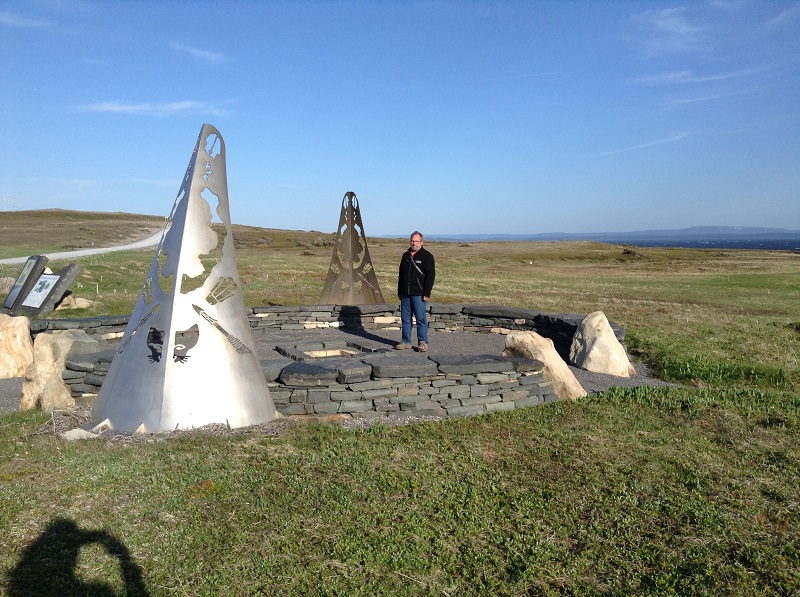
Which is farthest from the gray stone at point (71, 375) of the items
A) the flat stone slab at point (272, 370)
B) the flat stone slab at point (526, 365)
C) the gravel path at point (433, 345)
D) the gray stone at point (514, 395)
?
the flat stone slab at point (526, 365)

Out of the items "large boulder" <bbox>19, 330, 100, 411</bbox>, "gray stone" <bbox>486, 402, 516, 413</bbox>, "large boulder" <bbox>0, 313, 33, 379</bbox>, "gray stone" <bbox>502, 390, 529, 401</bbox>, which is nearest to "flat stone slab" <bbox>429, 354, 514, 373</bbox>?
"gray stone" <bbox>502, 390, 529, 401</bbox>

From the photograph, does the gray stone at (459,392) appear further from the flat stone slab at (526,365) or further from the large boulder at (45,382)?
the large boulder at (45,382)

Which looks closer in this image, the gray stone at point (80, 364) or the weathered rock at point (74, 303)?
the gray stone at point (80, 364)

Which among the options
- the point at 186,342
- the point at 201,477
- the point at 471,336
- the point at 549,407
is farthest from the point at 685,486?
the point at 471,336

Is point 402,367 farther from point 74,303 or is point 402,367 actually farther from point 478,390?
point 74,303

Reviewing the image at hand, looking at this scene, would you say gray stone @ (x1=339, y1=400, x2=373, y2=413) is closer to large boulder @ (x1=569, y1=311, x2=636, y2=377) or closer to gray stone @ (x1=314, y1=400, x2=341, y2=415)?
gray stone @ (x1=314, y1=400, x2=341, y2=415)

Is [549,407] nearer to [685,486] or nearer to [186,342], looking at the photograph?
[685,486]

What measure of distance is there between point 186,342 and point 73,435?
1377mm

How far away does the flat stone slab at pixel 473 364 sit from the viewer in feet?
23.7

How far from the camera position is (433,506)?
4508 mm

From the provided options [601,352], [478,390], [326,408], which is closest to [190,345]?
[326,408]

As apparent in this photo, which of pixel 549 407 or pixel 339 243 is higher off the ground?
pixel 339 243

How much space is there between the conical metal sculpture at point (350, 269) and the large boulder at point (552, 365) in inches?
→ 244

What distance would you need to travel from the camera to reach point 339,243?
14.2m
